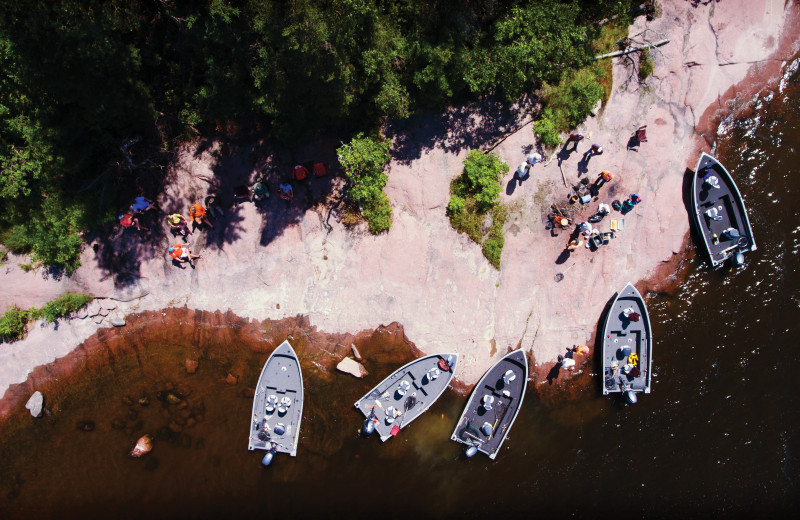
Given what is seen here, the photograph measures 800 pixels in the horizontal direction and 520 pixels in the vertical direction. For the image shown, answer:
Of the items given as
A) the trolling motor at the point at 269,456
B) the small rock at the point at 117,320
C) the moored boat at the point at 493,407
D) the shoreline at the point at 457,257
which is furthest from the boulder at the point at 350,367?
the small rock at the point at 117,320

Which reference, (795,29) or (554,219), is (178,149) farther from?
(795,29)

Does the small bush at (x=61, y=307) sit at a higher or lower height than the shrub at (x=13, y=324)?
higher

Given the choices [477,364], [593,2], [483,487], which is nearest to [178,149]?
[477,364]

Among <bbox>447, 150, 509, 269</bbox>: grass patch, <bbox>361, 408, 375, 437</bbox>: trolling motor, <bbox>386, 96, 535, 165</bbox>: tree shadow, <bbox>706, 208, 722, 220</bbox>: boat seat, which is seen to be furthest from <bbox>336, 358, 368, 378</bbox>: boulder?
<bbox>706, 208, 722, 220</bbox>: boat seat

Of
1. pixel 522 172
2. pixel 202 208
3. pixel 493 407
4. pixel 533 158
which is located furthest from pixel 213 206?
pixel 493 407

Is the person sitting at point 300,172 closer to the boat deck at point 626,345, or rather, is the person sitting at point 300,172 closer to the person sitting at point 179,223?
the person sitting at point 179,223

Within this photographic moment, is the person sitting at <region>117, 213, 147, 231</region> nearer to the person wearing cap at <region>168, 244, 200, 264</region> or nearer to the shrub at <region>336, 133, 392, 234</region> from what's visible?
the person wearing cap at <region>168, 244, 200, 264</region>

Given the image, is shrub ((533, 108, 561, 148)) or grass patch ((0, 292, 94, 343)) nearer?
shrub ((533, 108, 561, 148))
